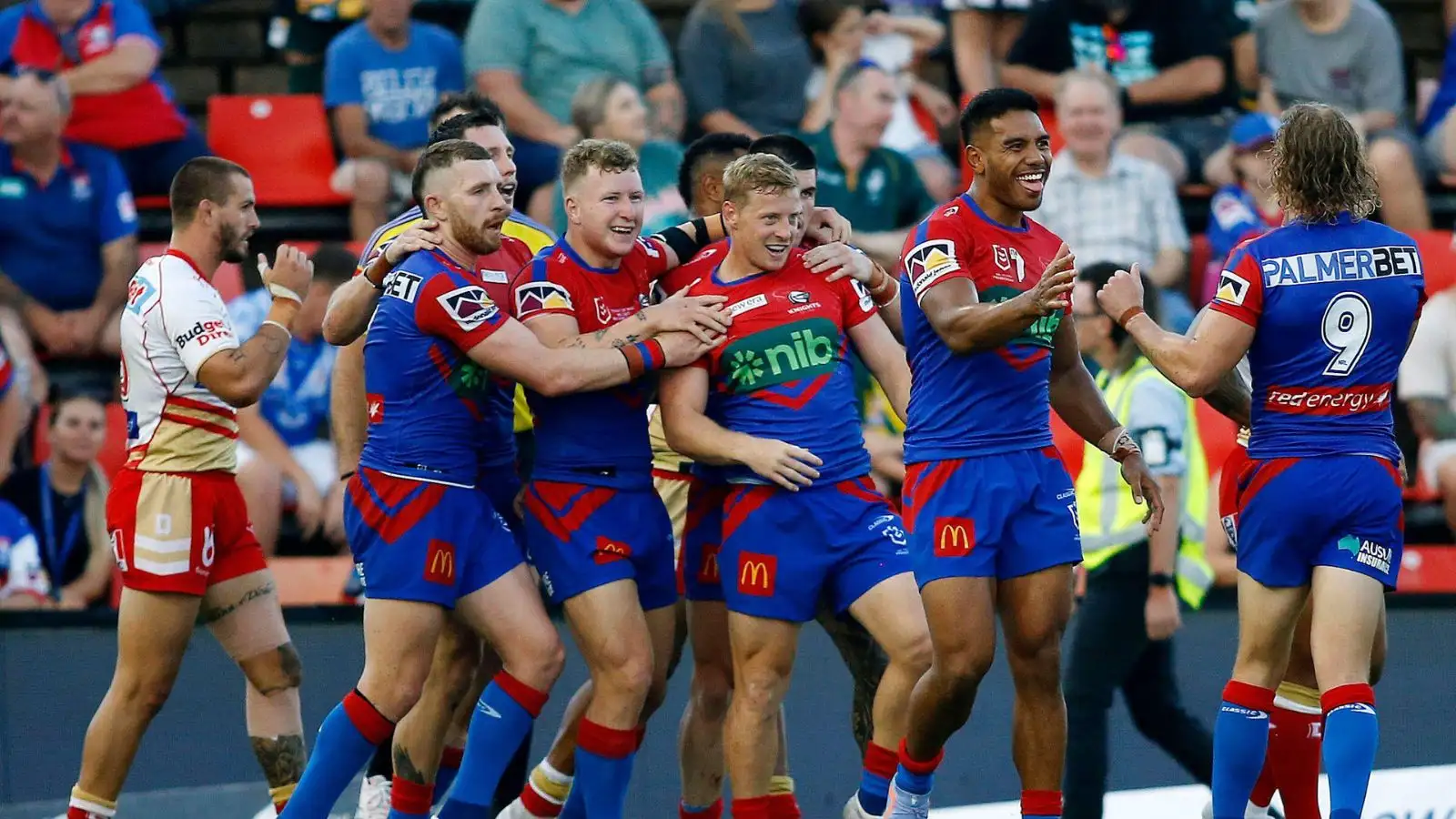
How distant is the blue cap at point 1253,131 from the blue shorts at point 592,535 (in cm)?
572

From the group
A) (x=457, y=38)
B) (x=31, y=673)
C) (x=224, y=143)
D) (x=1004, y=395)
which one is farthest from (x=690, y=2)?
(x=1004, y=395)

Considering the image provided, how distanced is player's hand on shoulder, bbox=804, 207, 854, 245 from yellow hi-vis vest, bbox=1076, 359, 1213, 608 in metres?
1.59

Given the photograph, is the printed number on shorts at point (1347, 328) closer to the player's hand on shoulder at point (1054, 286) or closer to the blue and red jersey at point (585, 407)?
the player's hand on shoulder at point (1054, 286)

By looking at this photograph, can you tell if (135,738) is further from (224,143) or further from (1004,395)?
(224,143)

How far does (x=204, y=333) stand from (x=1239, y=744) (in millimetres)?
3741

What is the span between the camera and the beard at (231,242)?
7367mm

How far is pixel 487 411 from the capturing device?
703 centimetres

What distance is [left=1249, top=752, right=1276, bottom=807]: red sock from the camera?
23.6 ft

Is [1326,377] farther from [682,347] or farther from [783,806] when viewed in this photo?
[783,806]

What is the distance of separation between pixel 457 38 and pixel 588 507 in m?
6.05

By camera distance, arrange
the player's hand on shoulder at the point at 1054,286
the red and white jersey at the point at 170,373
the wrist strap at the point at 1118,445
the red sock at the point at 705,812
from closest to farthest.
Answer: the player's hand on shoulder at the point at 1054,286 < the wrist strap at the point at 1118,445 < the red and white jersey at the point at 170,373 < the red sock at the point at 705,812

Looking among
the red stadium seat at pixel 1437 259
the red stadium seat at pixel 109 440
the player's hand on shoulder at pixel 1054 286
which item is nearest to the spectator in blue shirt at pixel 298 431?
the red stadium seat at pixel 109 440

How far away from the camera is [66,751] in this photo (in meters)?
9.22

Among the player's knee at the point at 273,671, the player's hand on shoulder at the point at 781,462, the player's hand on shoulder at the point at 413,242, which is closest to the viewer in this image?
the player's hand on shoulder at the point at 781,462
